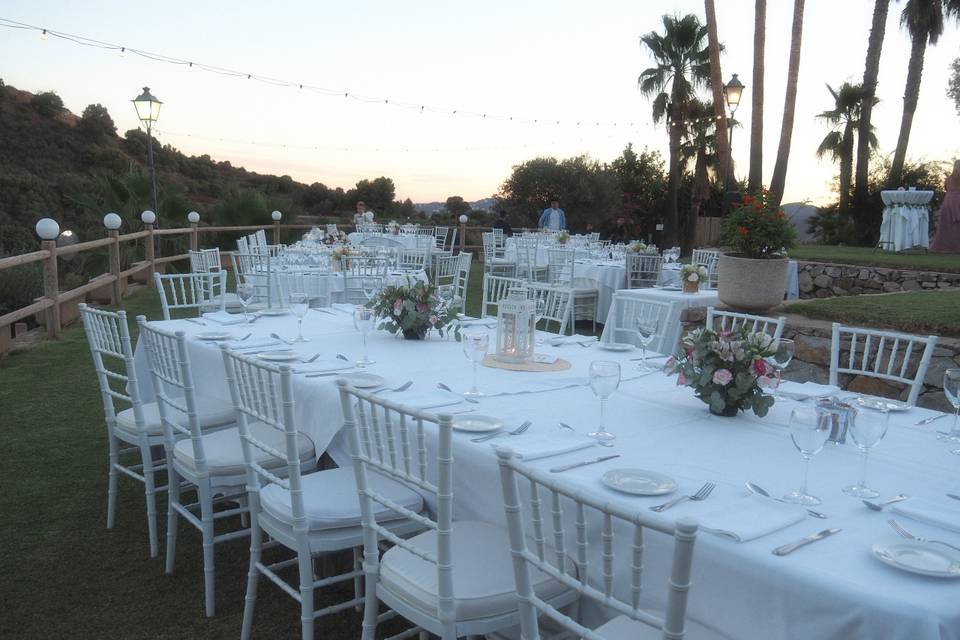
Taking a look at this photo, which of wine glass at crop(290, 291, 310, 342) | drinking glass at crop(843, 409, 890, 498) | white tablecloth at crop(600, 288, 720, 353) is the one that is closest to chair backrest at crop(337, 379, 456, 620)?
drinking glass at crop(843, 409, 890, 498)

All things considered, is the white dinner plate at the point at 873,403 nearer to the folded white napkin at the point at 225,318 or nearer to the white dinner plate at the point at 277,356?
the white dinner plate at the point at 277,356

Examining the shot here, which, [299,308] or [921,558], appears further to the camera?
[299,308]

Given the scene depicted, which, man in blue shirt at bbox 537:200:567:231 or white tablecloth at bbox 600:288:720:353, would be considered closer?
white tablecloth at bbox 600:288:720:353

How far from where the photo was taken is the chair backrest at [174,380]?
2420mm

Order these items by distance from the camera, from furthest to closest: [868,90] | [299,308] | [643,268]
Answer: [868,90], [643,268], [299,308]

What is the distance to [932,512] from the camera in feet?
4.91

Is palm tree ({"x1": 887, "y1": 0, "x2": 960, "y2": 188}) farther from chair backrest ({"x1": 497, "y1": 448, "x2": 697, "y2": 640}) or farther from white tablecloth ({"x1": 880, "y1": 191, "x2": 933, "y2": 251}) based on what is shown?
chair backrest ({"x1": 497, "y1": 448, "x2": 697, "y2": 640})

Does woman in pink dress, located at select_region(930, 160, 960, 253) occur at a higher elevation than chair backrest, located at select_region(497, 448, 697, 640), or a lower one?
higher

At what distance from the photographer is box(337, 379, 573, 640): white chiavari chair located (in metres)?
1.60

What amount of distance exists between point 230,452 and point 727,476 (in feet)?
5.90

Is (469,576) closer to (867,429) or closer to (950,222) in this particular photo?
(867,429)

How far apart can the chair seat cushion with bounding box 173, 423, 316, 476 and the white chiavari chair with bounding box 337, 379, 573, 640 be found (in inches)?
28.8

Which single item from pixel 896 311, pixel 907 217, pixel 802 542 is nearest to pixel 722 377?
pixel 802 542

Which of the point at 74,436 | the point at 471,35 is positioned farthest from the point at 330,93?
the point at 74,436
